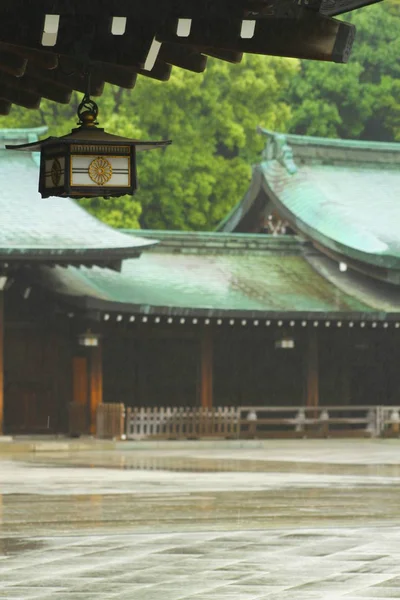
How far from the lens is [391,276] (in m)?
43.7

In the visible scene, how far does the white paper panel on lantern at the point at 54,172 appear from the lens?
13734mm

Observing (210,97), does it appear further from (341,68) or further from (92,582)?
(92,582)

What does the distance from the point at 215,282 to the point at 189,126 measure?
818 inches

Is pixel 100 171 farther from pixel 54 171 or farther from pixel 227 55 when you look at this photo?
pixel 227 55

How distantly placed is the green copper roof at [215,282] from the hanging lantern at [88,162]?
23.5m

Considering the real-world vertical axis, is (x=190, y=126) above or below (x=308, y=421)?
above

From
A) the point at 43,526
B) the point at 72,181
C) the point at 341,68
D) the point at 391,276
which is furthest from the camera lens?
the point at 341,68

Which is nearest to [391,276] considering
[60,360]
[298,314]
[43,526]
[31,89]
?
[298,314]

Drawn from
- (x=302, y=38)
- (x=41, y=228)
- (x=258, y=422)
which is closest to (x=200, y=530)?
(x=302, y=38)

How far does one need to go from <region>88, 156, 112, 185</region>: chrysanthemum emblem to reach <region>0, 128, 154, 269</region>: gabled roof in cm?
2293

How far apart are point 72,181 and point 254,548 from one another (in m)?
3.96

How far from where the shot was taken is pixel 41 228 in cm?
3909

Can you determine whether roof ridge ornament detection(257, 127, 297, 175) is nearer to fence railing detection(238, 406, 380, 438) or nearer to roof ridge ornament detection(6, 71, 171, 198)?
fence railing detection(238, 406, 380, 438)

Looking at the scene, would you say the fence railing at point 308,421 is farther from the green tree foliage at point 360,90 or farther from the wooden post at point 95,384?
the green tree foliage at point 360,90
